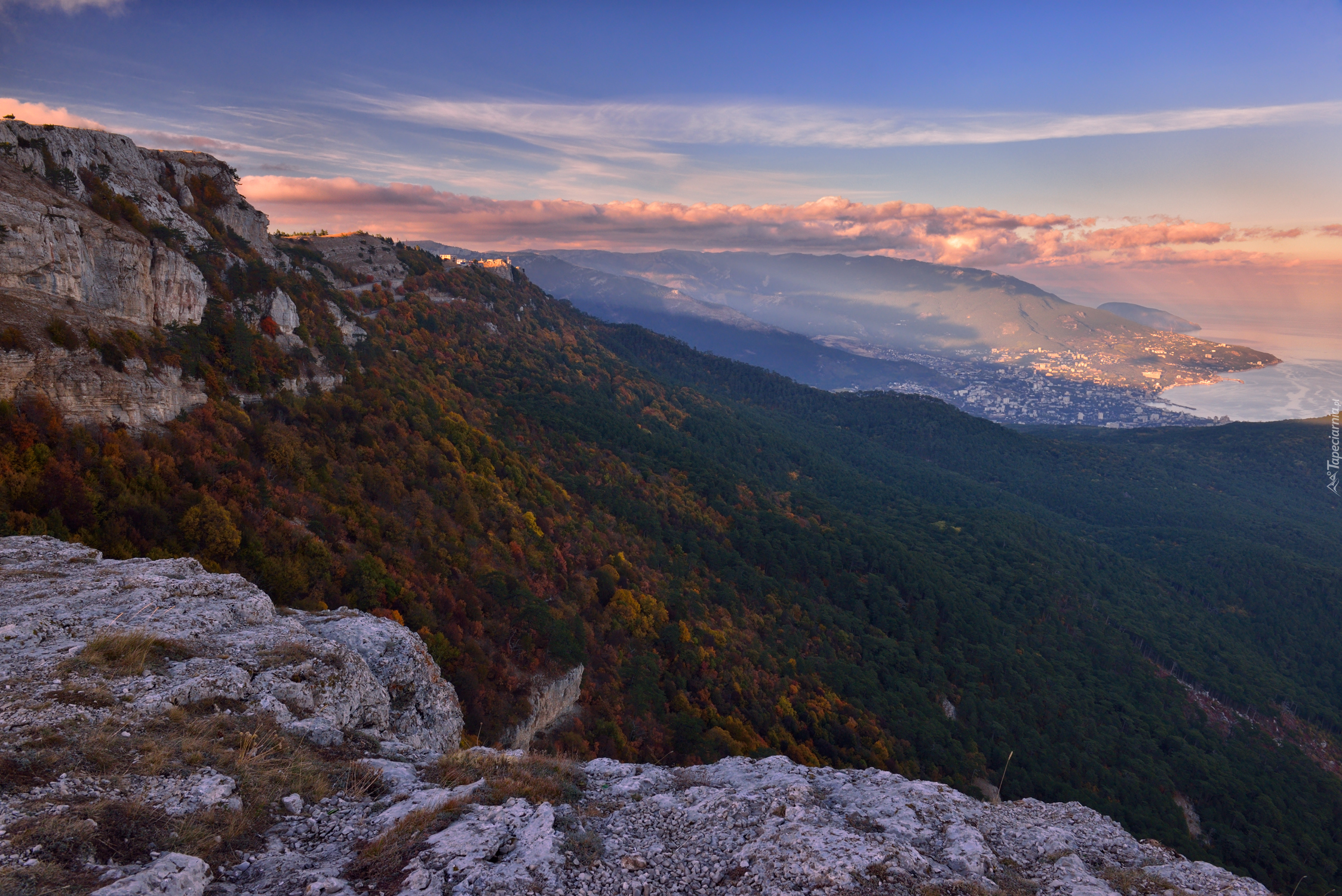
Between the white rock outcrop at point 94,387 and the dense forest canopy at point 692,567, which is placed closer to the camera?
the white rock outcrop at point 94,387

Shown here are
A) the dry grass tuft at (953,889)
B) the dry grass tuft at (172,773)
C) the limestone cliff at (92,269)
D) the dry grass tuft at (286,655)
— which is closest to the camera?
the dry grass tuft at (172,773)

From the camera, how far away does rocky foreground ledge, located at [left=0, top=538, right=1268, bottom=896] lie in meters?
7.82

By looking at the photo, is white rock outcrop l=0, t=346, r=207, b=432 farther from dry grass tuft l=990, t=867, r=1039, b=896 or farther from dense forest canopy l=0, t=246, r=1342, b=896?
dry grass tuft l=990, t=867, r=1039, b=896

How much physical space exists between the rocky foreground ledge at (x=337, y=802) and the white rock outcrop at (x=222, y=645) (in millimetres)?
61

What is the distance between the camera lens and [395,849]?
8633 millimetres

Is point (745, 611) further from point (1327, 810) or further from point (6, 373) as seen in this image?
point (1327, 810)

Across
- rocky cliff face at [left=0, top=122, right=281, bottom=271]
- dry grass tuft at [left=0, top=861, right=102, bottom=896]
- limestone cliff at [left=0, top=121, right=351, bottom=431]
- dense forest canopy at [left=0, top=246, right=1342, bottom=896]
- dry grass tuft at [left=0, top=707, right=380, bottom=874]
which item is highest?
rocky cliff face at [left=0, top=122, right=281, bottom=271]

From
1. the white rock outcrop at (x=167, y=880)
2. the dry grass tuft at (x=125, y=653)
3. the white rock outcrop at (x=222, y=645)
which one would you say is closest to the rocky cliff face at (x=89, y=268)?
the white rock outcrop at (x=222, y=645)

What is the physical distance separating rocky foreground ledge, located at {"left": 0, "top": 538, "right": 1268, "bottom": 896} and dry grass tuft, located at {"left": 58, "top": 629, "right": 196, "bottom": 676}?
48mm

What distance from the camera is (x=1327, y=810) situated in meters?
62.6

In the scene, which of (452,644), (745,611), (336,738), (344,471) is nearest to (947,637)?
(745,611)

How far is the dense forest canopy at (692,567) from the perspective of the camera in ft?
82.9

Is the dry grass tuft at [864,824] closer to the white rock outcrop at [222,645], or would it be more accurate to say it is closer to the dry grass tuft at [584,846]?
the dry grass tuft at [584,846]

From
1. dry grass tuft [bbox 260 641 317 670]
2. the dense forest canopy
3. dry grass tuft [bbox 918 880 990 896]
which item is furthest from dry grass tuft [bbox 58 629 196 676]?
dry grass tuft [bbox 918 880 990 896]
